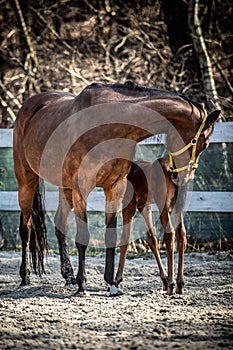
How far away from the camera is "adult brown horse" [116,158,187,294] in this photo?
15.3 ft

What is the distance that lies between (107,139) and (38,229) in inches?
68.5

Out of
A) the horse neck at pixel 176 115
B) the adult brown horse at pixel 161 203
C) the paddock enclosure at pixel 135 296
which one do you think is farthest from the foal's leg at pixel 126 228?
the horse neck at pixel 176 115

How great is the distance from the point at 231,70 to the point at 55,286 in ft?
19.8

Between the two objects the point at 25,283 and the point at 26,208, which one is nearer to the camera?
the point at 25,283

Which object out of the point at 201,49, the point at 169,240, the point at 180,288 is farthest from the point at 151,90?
the point at 201,49

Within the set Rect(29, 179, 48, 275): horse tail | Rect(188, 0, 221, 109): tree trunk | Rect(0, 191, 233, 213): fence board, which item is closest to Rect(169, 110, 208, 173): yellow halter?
Rect(29, 179, 48, 275): horse tail

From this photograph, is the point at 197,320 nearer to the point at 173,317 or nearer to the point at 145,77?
the point at 173,317

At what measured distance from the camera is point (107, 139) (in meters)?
4.64

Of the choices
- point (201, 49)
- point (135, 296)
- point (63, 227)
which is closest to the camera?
point (135, 296)

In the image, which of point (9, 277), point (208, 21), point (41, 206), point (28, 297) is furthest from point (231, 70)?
point (28, 297)

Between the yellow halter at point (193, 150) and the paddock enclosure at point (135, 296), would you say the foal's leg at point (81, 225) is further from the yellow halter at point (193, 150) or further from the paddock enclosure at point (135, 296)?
the yellow halter at point (193, 150)

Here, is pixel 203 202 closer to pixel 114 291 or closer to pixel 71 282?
pixel 71 282

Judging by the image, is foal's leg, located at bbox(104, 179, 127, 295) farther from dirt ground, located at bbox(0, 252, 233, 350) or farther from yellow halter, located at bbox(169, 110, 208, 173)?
yellow halter, located at bbox(169, 110, 208, 173)

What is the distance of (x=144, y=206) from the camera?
16.6 feet
